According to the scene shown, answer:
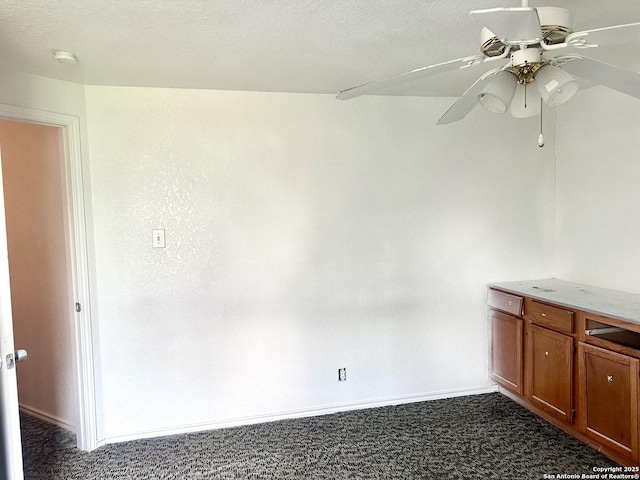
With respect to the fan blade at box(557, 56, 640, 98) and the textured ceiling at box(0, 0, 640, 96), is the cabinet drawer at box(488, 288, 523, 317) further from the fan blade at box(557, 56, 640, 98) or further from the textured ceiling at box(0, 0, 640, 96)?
the fan blade at box(557, 56, 640, 98)

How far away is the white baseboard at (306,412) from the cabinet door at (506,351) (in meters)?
0.23

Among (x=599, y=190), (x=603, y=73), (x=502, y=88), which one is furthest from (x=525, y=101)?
(x=599, y=190)

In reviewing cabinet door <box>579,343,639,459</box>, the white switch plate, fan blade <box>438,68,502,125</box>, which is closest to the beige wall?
the white switch plate

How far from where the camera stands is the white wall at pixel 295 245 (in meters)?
2.80

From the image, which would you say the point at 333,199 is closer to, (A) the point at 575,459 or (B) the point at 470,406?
(B) the point at 470,406

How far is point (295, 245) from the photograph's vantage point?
3.04 metres

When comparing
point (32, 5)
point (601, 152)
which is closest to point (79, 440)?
point (32, 5)

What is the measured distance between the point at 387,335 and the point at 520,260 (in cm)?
124

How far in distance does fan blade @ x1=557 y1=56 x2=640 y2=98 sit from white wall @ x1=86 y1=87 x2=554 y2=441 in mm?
1740

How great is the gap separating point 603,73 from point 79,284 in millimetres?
2815

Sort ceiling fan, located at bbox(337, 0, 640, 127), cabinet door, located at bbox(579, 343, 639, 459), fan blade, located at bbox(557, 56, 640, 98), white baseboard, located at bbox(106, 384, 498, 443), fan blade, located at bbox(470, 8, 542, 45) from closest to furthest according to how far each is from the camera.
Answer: fan blade, located at bbox(470, 8, 542, 45)
ceiling fan, located at bbox(337, 0, 640, 127)
fan blade, located at bbox(557, 56, 640, 98)
cabinet door, located at bbox(579, 343, 639, 459)
white baseboard, located at bbox(106, 384, 498, 443)

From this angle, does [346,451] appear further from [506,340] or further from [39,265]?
[39,265]

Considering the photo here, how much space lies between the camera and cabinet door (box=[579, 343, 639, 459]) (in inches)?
89.0

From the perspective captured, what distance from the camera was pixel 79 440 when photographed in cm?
275
